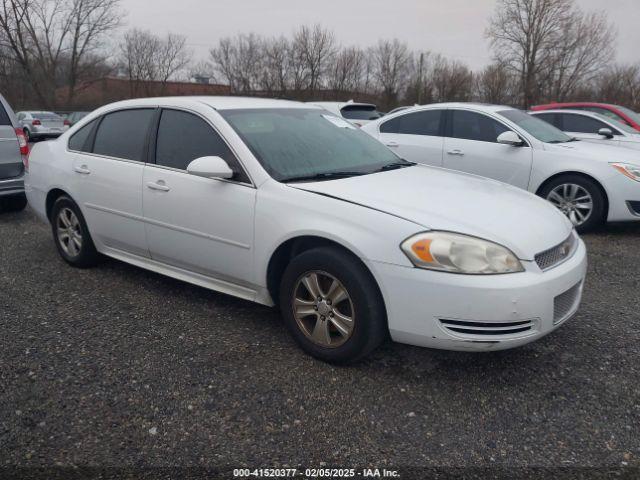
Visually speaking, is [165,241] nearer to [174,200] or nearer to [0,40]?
[174,200]

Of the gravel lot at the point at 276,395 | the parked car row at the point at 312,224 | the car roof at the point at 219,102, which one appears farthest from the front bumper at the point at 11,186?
the gravel lot at the point at 276,395

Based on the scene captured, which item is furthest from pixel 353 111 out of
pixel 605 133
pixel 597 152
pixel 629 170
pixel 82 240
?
pixel 82 240

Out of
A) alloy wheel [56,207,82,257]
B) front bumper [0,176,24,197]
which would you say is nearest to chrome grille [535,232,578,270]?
alloy wheel [56,207,82,257]

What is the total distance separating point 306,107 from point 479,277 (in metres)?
2.25

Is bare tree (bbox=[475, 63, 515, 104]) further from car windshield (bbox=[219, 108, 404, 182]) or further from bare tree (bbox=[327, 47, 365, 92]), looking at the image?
car windshield (bbox=[219, 108, 404, 182])

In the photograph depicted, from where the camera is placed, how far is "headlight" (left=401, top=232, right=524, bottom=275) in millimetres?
2592

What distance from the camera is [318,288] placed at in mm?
2955

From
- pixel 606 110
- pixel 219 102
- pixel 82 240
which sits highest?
pixel 606 110

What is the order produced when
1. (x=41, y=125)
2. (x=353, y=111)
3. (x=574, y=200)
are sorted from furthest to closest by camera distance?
(x=41, y=125)
(x=353, y=111)
(x=574, y=200)

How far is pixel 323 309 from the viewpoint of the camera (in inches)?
116

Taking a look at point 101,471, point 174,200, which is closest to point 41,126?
point 174,200

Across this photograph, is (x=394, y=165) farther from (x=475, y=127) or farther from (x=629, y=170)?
(x=629, y=170)

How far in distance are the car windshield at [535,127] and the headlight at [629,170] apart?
865mm

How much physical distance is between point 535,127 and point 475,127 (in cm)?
76
